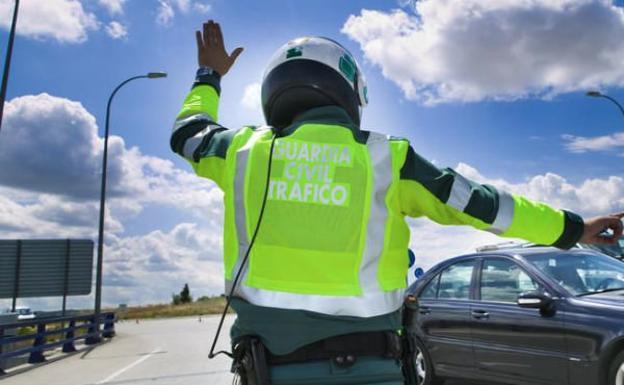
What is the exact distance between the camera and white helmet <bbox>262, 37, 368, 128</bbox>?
8.23 feet

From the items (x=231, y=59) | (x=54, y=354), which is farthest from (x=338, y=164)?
(x=54, y=354)

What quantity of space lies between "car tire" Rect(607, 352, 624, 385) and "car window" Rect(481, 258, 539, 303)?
1.13 m

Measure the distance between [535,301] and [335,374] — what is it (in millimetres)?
4548

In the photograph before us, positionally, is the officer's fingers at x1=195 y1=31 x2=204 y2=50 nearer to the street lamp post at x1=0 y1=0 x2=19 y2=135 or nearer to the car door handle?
the car door handle

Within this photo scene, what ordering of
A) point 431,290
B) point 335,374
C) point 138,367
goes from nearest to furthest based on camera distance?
point 335,374, point 431,290, point 138,367

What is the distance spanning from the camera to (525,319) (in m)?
6.33

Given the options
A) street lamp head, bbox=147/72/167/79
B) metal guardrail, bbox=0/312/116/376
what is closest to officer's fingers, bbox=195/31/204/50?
metal guardrail, bbox=0/312/116/376

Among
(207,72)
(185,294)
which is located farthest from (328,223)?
(185,294)

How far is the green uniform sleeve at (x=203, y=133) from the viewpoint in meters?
2.42

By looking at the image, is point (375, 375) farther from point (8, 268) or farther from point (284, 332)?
point (8, 268)

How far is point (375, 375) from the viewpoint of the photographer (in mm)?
2098

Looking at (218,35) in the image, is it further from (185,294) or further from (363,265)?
(185,294)

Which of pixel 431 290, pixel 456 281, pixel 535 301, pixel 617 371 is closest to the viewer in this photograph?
pixel 617 371

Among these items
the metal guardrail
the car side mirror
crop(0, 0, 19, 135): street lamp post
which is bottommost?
the metal guardrail
